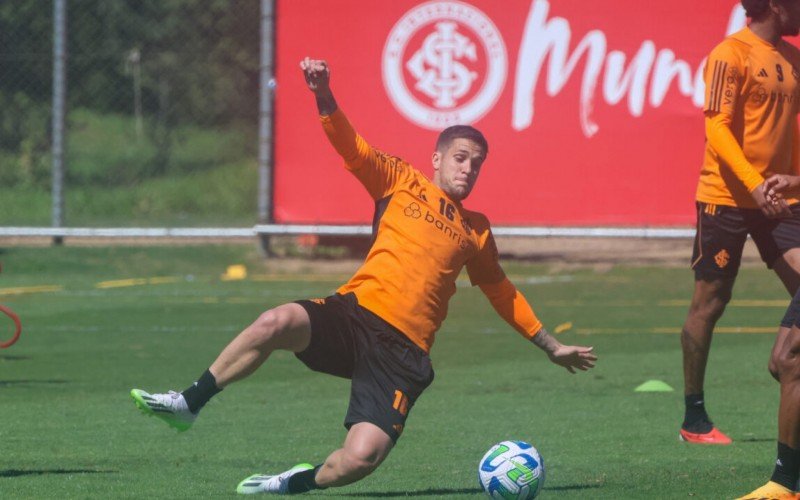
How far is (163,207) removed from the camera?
2147 centimetres

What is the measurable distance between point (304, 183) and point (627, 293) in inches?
157

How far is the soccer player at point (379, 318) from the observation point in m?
6.37

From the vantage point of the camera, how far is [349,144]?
259 inches

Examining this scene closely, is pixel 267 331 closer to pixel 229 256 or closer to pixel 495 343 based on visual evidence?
pixel 495 343

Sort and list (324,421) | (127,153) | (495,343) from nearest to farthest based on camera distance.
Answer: (324,421), (495,343), (127,153)

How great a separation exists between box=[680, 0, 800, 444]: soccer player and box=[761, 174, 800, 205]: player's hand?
10.9 inches

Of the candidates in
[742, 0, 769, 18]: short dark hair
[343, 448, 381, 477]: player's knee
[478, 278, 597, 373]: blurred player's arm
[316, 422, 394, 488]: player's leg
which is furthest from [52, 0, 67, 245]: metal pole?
[343, 448, 381, 477]: player's knee

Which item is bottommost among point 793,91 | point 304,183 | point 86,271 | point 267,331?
point 86,271

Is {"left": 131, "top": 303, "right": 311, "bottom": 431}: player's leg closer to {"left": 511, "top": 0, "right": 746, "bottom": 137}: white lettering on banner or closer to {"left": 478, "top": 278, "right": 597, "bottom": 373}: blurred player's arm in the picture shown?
{"left": 478, "top": 278, "right": 597, "bottom": 373}: blurred player's arm

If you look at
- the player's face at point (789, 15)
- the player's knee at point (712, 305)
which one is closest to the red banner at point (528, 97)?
the player's knee at point (712, 305)

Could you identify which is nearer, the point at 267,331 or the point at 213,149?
the point at 267,331

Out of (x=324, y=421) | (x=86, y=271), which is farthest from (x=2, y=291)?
(x=324, y=421)

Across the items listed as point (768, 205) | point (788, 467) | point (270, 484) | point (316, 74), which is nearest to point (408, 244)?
point (316, 74)

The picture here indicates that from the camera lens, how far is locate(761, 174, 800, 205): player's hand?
7457 mm
